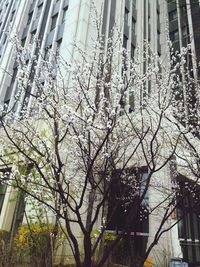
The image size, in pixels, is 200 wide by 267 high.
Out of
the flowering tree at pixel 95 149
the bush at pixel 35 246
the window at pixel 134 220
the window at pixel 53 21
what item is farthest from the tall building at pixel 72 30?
the bush at pixel 35 246

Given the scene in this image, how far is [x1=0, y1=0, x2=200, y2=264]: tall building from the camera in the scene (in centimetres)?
1148

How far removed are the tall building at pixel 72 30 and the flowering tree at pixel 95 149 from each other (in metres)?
1.83

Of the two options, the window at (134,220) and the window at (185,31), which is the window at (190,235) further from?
the window at (185,31)

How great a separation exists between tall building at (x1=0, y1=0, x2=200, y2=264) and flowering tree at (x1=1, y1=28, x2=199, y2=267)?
6.01 ft

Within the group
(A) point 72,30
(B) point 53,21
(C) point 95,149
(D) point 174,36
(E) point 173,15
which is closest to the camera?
(C) point 95,149

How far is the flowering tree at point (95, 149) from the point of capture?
571 centimetres

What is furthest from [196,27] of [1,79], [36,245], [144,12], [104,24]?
[36,245]

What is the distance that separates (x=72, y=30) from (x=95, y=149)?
34.5 ft

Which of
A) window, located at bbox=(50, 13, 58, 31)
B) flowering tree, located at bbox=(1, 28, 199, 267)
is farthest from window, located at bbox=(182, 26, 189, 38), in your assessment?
flowering tree, located at bbox=(1, 28, 199, 267)

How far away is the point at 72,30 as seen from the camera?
15.5m

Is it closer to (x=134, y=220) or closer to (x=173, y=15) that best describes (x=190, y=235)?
(x=134, y=220)

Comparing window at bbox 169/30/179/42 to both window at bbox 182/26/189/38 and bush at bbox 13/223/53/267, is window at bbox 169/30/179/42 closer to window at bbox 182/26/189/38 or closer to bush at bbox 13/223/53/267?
window at bbox 182/26/189/38

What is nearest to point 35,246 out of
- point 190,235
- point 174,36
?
point 190,235

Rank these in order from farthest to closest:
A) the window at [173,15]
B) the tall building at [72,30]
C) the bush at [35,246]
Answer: the window at [173,15] → the tall building at [72,30] → the bush at [35,246]
